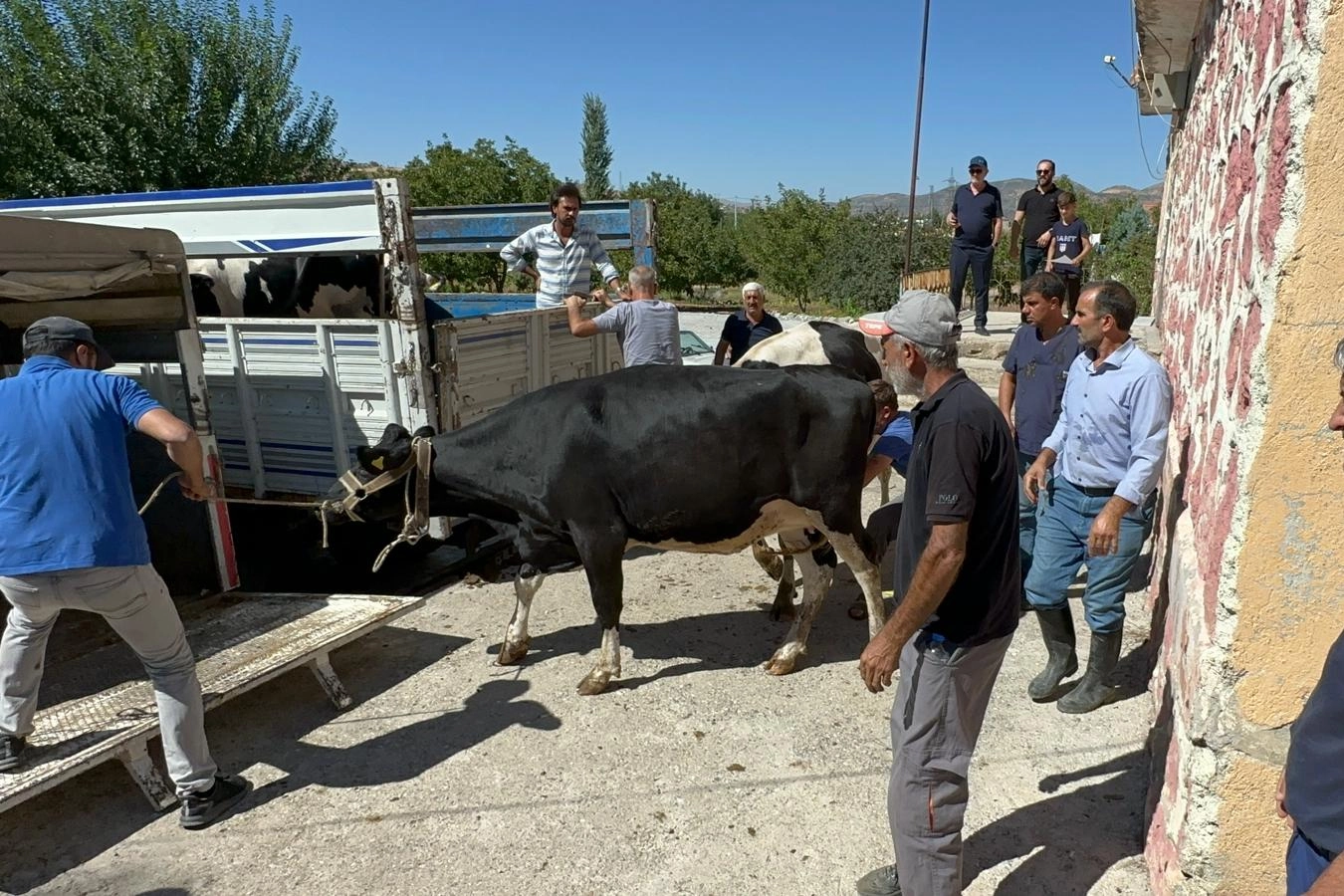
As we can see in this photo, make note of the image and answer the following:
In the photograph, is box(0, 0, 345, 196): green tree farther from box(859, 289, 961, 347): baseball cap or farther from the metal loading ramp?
box(859, 289, 961, 347): baseball cap

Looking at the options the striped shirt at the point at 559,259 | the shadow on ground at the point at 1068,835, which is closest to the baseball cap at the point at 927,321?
the shadow on ground at the point at 1068,835

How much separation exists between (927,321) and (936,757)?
1262 mm

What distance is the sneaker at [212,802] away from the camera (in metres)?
3.54

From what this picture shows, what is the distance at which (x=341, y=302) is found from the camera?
640cm

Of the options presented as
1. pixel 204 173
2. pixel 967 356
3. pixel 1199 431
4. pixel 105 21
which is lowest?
pixel 967 356

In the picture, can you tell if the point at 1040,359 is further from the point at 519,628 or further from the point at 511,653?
the point at 511,653

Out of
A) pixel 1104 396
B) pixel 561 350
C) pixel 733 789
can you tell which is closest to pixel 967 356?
pixel 561 350

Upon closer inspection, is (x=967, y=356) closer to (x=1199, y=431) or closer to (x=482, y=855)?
(x=1199, y=431)

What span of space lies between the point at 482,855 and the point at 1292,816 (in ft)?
8.72

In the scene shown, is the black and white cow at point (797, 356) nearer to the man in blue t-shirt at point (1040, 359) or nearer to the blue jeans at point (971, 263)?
the man in blue t-shirt at point (1040, 359)

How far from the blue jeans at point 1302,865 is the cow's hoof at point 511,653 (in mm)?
3868

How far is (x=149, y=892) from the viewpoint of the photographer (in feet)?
10.5

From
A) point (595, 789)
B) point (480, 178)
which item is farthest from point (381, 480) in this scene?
point (480, 178)

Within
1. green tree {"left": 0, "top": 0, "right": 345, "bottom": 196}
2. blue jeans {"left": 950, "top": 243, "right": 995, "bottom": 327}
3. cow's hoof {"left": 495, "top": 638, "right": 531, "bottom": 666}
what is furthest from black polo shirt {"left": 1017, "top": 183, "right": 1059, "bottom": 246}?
green tree {"left": 0, "top": 0, "right": 345, "bottom": 196}
